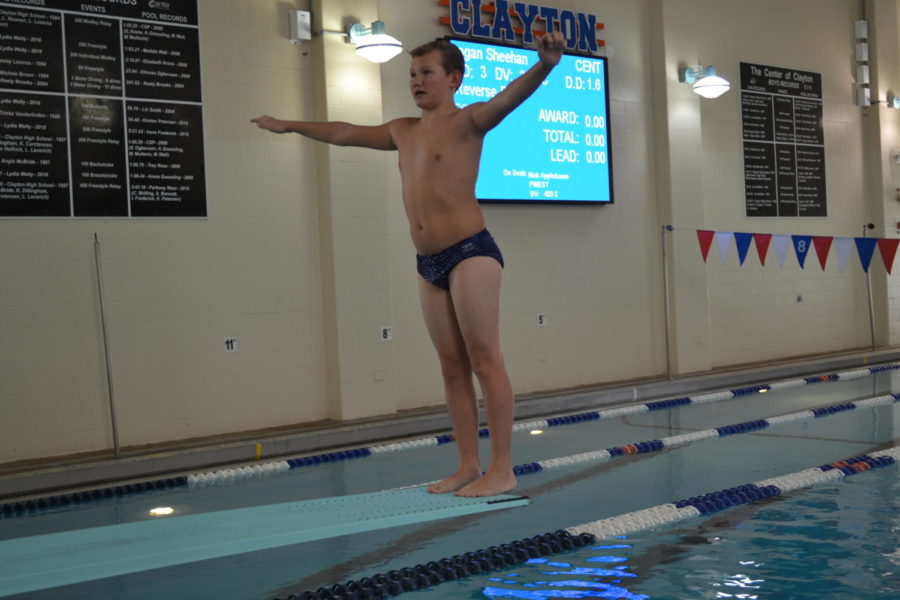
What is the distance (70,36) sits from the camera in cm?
723

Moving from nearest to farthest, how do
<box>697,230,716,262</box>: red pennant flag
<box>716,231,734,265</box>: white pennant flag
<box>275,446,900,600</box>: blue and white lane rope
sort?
<box>275,446,900,600</box>: blue and white lane rope
<box>697,230,716,262</box>: red pennant flag
<box>716,231,734,265</box>: white pennant flag

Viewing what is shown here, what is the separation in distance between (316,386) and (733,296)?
6.11 metres

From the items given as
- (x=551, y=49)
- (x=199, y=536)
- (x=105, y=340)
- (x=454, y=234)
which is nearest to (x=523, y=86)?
(x=551, y=49)

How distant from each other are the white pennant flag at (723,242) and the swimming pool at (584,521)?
12.3 feet

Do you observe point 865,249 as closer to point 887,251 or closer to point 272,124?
point 887,251

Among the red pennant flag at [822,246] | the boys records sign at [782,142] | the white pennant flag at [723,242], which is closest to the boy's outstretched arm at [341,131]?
the white pennant flag at [723,242]

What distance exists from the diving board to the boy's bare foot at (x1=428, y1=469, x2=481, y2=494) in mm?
52

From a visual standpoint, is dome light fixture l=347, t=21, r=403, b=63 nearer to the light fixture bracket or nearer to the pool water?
the light fixture bracket

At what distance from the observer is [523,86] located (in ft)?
11.8

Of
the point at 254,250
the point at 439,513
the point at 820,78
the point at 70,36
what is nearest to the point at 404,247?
the point at 254,250

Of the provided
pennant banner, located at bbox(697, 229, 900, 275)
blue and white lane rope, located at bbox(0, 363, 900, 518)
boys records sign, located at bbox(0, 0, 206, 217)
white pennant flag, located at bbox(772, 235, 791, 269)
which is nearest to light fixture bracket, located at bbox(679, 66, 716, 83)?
pennant banner, located at bbox(697, 229, 900, 275)

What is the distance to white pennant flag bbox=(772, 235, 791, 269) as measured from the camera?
1214 centimetres

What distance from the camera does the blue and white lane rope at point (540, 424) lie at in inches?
245

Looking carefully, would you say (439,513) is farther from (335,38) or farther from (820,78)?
(820,78)
